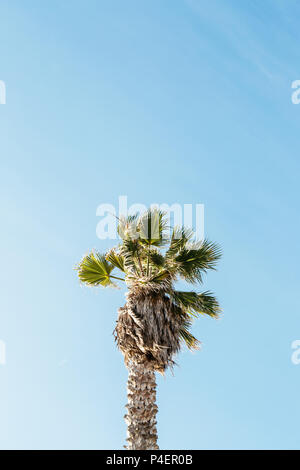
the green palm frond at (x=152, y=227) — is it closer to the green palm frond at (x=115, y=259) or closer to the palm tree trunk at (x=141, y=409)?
the green palm frond at (x=115, y=259)

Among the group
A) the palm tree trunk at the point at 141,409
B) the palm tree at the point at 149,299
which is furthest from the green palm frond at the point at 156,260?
the palm tree trunk at the point at 141,409

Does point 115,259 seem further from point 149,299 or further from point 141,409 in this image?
point 141,409

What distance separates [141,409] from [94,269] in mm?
4424

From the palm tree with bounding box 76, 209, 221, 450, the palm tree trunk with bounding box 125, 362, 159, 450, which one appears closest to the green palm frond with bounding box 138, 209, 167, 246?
the palm tree with bounding box 76, 209, 221, 450

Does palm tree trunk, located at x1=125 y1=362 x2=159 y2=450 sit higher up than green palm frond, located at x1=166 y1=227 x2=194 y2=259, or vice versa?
green palm frond, located at x1=166 y1=227 x2=194 y2=259

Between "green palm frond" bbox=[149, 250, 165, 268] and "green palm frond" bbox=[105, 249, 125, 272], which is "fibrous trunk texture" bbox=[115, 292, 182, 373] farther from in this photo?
"green palm frond" bbox=[105, 249, 125, 272]

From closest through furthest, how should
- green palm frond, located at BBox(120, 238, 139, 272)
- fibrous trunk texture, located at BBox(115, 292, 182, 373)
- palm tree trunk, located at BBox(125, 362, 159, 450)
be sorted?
palm tree trunk, located at BBox(125, 362, 159, 450)
fibrous trunk texture, located at BBox(115, 292, 182, 373)
green palm frond, located at BBox(120, 238, 139, 272)

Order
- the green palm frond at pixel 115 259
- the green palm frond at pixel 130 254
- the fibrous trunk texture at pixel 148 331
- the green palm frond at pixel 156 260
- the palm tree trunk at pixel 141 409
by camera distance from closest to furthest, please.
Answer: the palm tree trunk at pixel 141 409 → the fibrous trunk texture at pixel 148 331 → the green palm frond at pixel 156 260 → the green palm frond at pixel 130 254 → the green palm frond at pixel 115 259

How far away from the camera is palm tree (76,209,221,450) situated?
15.0 m

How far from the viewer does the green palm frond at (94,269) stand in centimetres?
1678

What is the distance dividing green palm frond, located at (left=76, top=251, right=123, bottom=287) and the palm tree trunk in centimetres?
292

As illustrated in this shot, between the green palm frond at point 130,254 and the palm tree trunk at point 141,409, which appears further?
the green palm frond at point 130,254

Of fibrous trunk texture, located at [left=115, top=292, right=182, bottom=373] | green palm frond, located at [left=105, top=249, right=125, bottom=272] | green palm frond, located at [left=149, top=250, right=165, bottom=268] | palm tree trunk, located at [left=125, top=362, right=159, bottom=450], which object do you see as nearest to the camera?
palm tree trunk, located at [left=125, top=362, right=159, bottom=450]

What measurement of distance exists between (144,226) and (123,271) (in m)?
1.68
